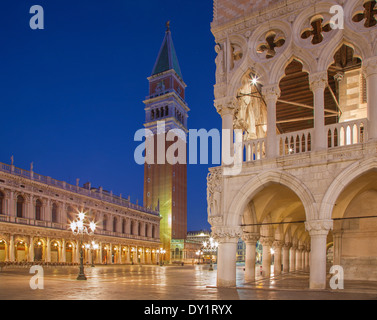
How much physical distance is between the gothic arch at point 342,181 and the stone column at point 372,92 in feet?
3.12

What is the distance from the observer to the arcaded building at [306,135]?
13.0m

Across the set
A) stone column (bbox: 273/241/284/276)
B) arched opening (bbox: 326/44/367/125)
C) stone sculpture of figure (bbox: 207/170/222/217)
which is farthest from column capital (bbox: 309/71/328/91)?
stone column (bbox: 273/241/284/276)

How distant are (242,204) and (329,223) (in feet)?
11.1

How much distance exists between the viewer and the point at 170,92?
9762 centimetres

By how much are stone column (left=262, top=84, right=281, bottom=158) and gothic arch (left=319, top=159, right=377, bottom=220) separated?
2.50 meters

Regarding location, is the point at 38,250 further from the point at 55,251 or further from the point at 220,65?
the point at 220,65

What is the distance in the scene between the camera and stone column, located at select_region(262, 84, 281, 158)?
14.6 metres

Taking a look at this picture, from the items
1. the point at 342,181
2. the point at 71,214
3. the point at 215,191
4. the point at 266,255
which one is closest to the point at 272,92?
the point at 342,181

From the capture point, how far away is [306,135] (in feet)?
46.4

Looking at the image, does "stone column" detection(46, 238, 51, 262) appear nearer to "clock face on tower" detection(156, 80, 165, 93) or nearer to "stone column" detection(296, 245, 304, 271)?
"stone column" detection(296, 245, 304, 271)
